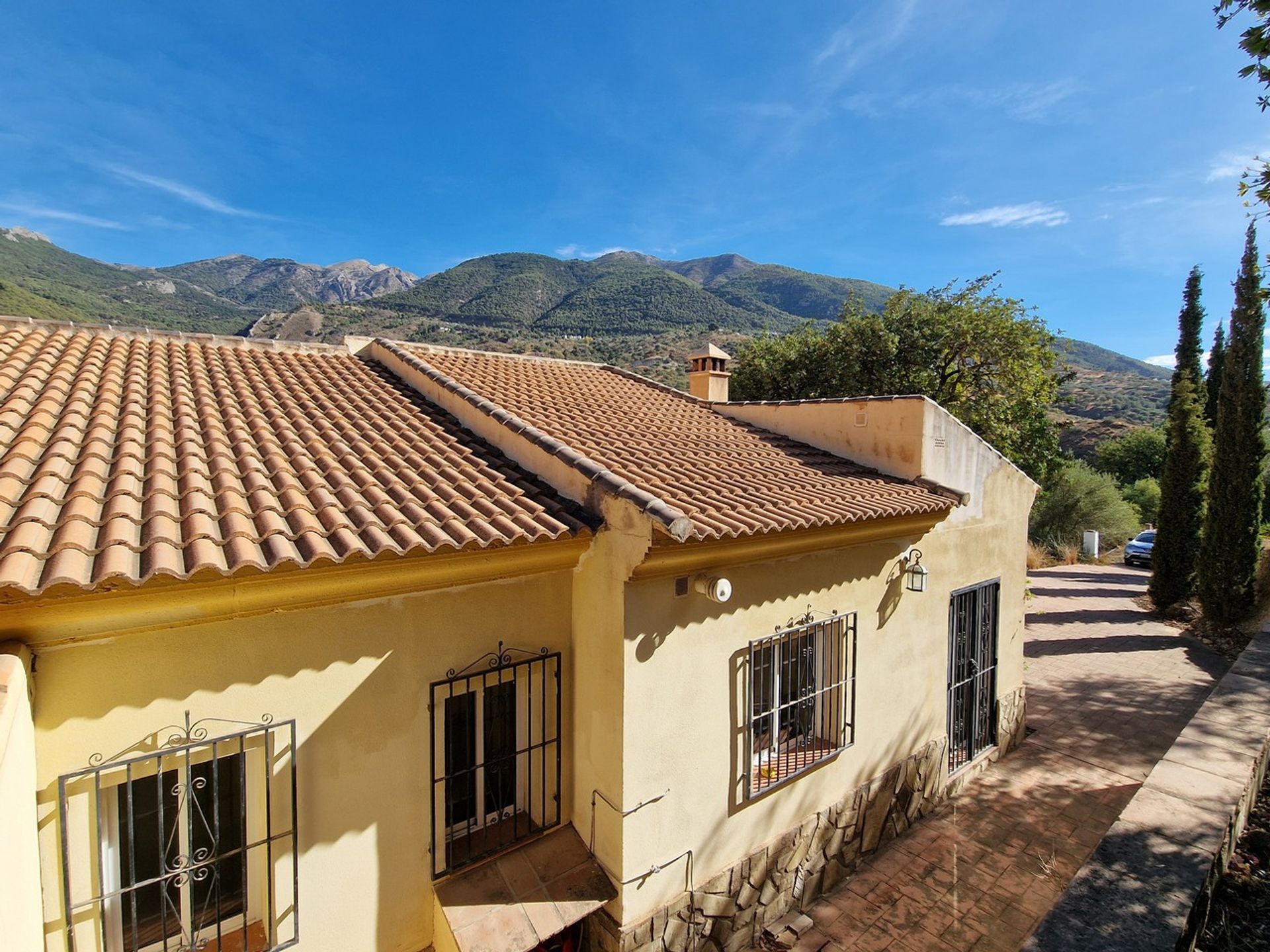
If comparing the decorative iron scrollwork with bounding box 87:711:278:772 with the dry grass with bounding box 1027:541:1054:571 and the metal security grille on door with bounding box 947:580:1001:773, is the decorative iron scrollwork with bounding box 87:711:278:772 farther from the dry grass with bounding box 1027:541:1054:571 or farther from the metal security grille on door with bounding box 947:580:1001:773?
the dry grass with bounding box 1027:541:1054:571

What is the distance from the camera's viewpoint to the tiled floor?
6.38 metres

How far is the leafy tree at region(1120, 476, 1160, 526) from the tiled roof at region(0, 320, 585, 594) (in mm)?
43266

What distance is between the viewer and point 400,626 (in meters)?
4.61

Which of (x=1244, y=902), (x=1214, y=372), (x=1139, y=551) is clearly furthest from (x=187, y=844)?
(x=1214, y=372)

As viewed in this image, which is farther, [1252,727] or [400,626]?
[1252,727]

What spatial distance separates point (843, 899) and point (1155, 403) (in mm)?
100341

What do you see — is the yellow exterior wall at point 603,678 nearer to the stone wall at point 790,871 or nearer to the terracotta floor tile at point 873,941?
the stone wall at point 790,871

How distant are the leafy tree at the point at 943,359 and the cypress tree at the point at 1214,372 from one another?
1832cm

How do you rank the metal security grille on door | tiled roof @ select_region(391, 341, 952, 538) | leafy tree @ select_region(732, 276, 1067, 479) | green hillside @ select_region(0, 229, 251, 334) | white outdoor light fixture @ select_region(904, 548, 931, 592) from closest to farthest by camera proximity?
tiled roof @ select_region(391, 341, 952, 538)
white outdoor light fixture @ select_region(904, 548, 931, 592)
the metal security grille on door
leafy tree @ select_region(732, 276, 1067, 479)
green hillside @ select_region(0, 229, 251, 334)

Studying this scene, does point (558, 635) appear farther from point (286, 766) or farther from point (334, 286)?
point (334, 286)

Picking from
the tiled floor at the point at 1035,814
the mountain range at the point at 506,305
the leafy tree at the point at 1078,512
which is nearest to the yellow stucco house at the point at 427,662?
the tiled floor at the point at 1035,814

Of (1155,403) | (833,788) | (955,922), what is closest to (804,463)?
(833,788)

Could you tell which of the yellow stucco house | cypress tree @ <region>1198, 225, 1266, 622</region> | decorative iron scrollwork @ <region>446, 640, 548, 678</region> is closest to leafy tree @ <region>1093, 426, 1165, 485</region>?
cypress tree @ <region>1198, 225, 1266, 622</region>

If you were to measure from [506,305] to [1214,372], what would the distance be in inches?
2820
